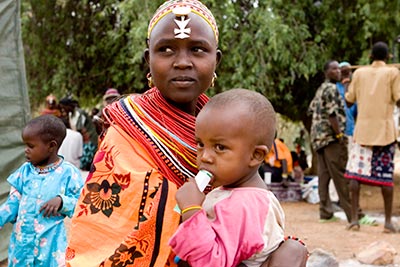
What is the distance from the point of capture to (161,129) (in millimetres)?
1920

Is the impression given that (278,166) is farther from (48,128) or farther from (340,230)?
(48,128)

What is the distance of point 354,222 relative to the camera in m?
7.18

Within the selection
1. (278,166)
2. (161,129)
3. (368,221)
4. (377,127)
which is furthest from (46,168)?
(278,166)

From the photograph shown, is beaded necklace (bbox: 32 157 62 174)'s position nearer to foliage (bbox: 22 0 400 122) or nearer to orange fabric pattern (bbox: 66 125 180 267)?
orange fabric pattern (bbox: 66 125 180 267)

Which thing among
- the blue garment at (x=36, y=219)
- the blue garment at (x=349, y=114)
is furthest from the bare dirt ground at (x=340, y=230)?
the blue garment at (x=36, y=219)

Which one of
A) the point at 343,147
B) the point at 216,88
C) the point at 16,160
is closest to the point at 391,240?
the point at 343,147

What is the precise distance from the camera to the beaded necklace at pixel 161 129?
6.15 feet

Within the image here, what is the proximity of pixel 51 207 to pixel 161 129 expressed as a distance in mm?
1939

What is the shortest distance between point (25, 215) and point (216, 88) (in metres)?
6.88

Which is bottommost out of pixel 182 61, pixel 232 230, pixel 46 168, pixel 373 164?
pixel 373 164

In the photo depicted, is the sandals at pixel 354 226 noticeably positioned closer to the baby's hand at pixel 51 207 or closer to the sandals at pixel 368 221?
the sandals at pixel 368 221

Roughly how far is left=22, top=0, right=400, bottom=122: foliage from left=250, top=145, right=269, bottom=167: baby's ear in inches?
298

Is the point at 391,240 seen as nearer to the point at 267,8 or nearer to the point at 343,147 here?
the point at 343,147

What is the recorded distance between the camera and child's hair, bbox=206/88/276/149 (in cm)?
174
